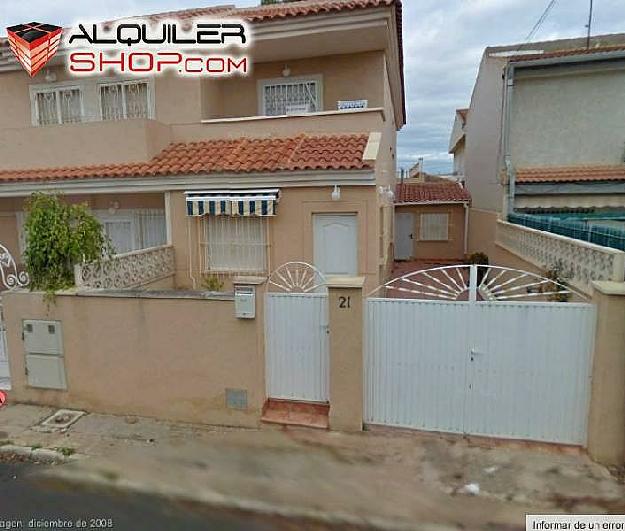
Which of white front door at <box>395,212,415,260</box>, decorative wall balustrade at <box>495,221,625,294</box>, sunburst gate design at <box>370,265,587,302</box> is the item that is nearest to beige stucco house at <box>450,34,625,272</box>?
decorative wall balustrade at <box>495,221,625,294</box>

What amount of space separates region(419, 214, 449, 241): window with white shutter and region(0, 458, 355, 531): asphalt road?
18.6m

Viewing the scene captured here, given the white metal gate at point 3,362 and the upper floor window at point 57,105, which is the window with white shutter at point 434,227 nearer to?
the upper floor window at point 57,105

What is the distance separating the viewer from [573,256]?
276 inches

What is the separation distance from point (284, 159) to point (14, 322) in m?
5.96

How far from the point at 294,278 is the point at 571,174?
10042 mm

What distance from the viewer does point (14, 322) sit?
21.8 ft

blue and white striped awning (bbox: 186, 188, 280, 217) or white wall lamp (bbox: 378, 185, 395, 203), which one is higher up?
white wall lamp (bbox: 378, 185, 395, 203)

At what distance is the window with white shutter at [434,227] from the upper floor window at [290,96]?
11428 millimetres

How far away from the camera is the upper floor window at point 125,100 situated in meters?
11.4

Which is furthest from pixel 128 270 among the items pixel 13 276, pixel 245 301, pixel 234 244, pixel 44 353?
pixel 245 301

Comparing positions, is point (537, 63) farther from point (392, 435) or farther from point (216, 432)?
point (216, 432)

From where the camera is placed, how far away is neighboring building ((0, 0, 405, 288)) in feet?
28.5

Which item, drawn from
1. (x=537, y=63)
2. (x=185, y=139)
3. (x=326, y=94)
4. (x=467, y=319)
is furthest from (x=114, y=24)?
(x=537, y=63)

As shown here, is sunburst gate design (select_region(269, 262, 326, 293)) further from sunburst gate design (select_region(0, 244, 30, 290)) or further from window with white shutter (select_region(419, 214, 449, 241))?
window with white shutter (select_region(419, 214, 449, 241))
